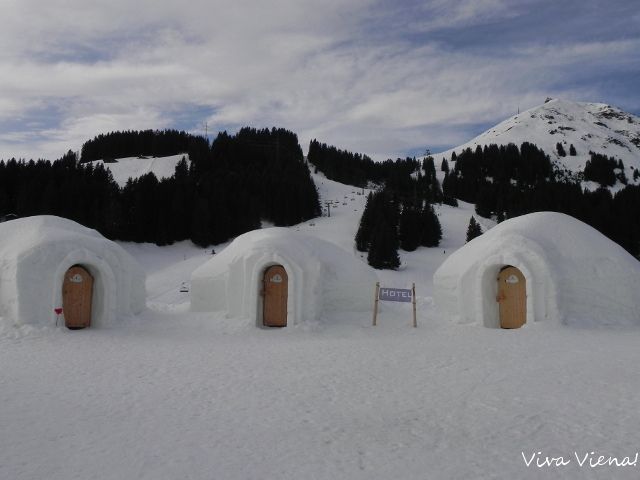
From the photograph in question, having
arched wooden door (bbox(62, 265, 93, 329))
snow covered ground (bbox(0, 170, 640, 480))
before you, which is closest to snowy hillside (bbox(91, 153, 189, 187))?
arched wooden door (bbox(62, 265, 93, 329))

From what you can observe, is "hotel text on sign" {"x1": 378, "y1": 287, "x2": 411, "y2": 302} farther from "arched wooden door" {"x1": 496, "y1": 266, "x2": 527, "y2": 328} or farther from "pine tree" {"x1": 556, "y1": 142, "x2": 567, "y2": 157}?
"pine tree" {"x1": 556, "y1": 142, "x2": 567, "y2": 157}

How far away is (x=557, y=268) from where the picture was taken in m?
13.7

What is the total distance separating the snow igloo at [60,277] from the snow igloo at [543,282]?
9.98 m

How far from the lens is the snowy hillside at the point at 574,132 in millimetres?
116688

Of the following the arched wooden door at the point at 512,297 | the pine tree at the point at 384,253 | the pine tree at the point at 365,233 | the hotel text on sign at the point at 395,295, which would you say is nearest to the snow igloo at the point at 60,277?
the hotel text on sign at the point at 395,295

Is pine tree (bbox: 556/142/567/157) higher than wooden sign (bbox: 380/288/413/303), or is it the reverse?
pine tree (bbox: 556/142/567/157)

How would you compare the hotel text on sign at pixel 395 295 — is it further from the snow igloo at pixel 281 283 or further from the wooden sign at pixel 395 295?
the snow igloo at pixel 281 283

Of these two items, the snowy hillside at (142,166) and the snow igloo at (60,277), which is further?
the snowy hillside at (142,166)

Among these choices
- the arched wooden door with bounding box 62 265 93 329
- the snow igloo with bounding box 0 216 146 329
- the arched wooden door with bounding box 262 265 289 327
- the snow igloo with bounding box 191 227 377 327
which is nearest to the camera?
the snow igloo with bounding box 0 216 146 329

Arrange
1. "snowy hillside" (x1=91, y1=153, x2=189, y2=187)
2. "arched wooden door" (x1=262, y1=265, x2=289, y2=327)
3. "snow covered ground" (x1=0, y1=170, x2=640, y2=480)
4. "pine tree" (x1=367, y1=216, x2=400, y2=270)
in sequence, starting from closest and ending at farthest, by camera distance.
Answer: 1. "snow covered ground" (x1=0, y1=170, x2=640, y2=480)
2. "arched wooden door" (x1=262, y1=265, x2=289, y2=327)
3. "pine tree" (x1=367, y1=216, x2=400, y2=270)
4. "snowy hillside" (x1=91, y1=153, x2=189, y2=187)

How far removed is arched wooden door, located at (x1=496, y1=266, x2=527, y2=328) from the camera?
13655 mm

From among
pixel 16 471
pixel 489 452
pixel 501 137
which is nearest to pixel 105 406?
pixel 16 471

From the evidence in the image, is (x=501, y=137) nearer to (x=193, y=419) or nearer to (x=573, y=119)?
(x=573, y=119)

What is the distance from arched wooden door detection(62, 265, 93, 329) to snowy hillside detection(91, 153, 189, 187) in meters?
52.2
